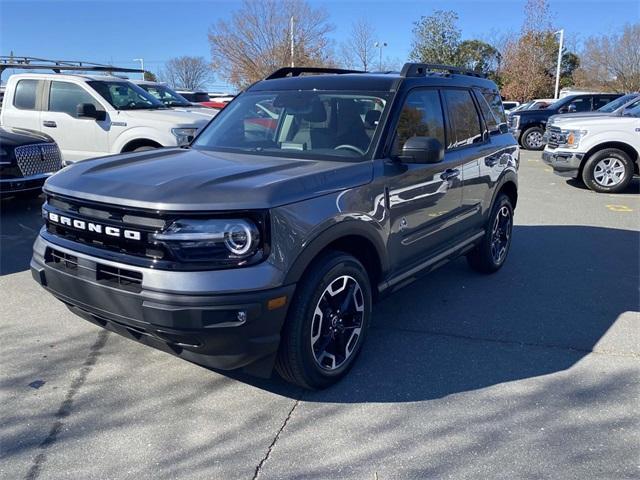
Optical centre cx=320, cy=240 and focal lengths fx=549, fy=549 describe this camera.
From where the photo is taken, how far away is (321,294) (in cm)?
308

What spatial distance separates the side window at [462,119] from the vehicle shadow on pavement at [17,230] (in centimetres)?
432

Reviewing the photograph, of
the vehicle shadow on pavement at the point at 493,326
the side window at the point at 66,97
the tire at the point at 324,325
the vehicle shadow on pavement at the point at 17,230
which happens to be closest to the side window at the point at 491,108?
the vehicle shadow on pavement at the point at 493,326

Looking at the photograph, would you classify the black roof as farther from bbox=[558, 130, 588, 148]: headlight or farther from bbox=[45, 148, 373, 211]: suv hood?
bbox=[558, 130, 588, 148]: headlight

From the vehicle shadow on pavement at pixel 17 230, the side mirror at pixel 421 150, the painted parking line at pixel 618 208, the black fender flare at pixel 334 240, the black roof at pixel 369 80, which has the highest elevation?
the black roof at pixel 369 80

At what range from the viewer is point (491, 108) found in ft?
18.1

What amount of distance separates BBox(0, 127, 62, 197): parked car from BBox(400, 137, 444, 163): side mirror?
590 centimetres

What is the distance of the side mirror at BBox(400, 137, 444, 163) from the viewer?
350 cm

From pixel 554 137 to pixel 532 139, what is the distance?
7.15 metres

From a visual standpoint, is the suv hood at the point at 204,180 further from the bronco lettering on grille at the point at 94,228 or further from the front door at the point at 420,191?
the front door at the point at 420,191

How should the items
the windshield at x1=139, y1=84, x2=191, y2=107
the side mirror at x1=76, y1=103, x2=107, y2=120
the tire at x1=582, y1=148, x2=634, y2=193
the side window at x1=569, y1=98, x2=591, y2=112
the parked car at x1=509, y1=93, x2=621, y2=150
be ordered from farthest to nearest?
1. the side window at x1=569, y1=98, x2=591, y2=112
2. the parked car at x1=509, y1=93, x2=621, y2=150
3. the windshield at x1=139, y1=84, x2=191, y2=107
4. the tire at x1=582, y1=148, x2=634, y2=193
5. the side mirror at x1=76, y1=103, x2=107, y2=120

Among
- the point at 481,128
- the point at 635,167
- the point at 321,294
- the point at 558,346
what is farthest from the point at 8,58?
the point at 635,167

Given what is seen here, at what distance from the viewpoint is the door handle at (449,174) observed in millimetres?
4235

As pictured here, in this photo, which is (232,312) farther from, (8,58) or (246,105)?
(8,58)

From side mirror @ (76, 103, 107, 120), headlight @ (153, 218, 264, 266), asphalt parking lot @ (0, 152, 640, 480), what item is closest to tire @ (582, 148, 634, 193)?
asphalt parking lot @ (0, 152, 640, 480)
